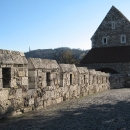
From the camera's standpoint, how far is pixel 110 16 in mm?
31812

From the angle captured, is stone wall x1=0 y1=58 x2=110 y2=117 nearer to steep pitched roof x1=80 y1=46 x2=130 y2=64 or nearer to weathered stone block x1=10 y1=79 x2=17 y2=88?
weathered stone block x1=10 y1=79 x2=17 y2=88

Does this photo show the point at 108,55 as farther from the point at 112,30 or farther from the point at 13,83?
the point at 13,83

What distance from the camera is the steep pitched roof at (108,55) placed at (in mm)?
27312

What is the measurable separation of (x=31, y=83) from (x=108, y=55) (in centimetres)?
2266

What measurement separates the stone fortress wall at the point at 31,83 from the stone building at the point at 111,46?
17356mm

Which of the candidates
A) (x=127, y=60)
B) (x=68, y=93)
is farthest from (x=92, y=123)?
(x=127, y=60)

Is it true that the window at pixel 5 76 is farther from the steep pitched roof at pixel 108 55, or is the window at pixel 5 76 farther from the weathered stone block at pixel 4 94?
the steep pitched roof at pixel 108 55

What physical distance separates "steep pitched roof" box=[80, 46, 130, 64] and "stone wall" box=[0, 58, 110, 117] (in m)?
16.3

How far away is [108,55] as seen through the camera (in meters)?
28.7

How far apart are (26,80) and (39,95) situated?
3.00ft

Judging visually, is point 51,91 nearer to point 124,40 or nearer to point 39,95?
point 39,95

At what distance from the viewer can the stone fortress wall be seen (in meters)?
5.81

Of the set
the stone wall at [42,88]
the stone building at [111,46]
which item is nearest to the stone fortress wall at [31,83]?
the stone wall at [42,88]

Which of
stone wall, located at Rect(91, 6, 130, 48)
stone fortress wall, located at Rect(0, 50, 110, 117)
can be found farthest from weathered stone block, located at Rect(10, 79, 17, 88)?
stone wall, located at Rect(91, 6, 130, 48)
